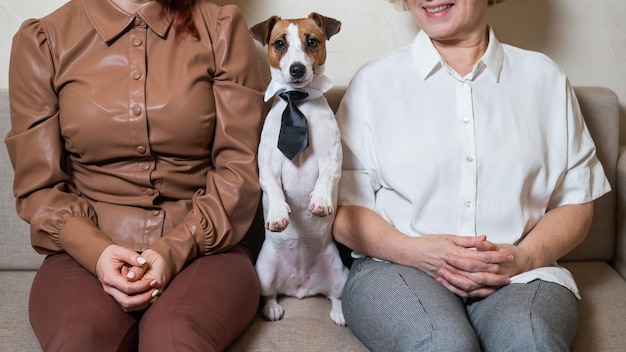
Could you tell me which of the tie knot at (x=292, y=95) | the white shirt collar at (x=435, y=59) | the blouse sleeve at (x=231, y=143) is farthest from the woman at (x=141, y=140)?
the white shirt collar at (x=435, y=59)

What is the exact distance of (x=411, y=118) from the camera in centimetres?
176

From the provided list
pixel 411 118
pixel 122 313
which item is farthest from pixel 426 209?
pixel 122 313

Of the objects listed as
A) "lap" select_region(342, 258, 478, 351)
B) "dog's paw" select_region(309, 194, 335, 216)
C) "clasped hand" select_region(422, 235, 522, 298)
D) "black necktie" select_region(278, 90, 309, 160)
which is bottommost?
"lap" select_region(342, 258, 478, 351)

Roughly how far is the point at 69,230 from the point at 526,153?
1107 mm

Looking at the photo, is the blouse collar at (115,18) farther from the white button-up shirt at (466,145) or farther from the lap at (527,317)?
the lap at (527,317)

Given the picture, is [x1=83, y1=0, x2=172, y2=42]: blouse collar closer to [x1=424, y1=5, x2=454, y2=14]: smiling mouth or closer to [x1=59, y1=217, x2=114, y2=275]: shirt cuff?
[x1=59, y1=217, x2=114, y2=275]: shirt cuff

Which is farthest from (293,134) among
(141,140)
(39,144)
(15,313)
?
(15,313)

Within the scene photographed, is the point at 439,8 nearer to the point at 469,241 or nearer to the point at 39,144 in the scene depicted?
the point at 469,241

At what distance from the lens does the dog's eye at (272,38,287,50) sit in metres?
1.68

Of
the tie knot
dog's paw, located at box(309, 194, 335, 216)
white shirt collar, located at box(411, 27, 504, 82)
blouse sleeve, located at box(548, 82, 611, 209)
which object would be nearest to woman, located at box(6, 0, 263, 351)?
the tie knot

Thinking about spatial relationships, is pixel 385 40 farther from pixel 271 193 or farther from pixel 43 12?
pixel 43 12

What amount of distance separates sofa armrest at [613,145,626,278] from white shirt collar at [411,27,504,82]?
0.59m

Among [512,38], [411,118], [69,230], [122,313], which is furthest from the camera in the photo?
[512,38]

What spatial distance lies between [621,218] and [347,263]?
2.73 ft
